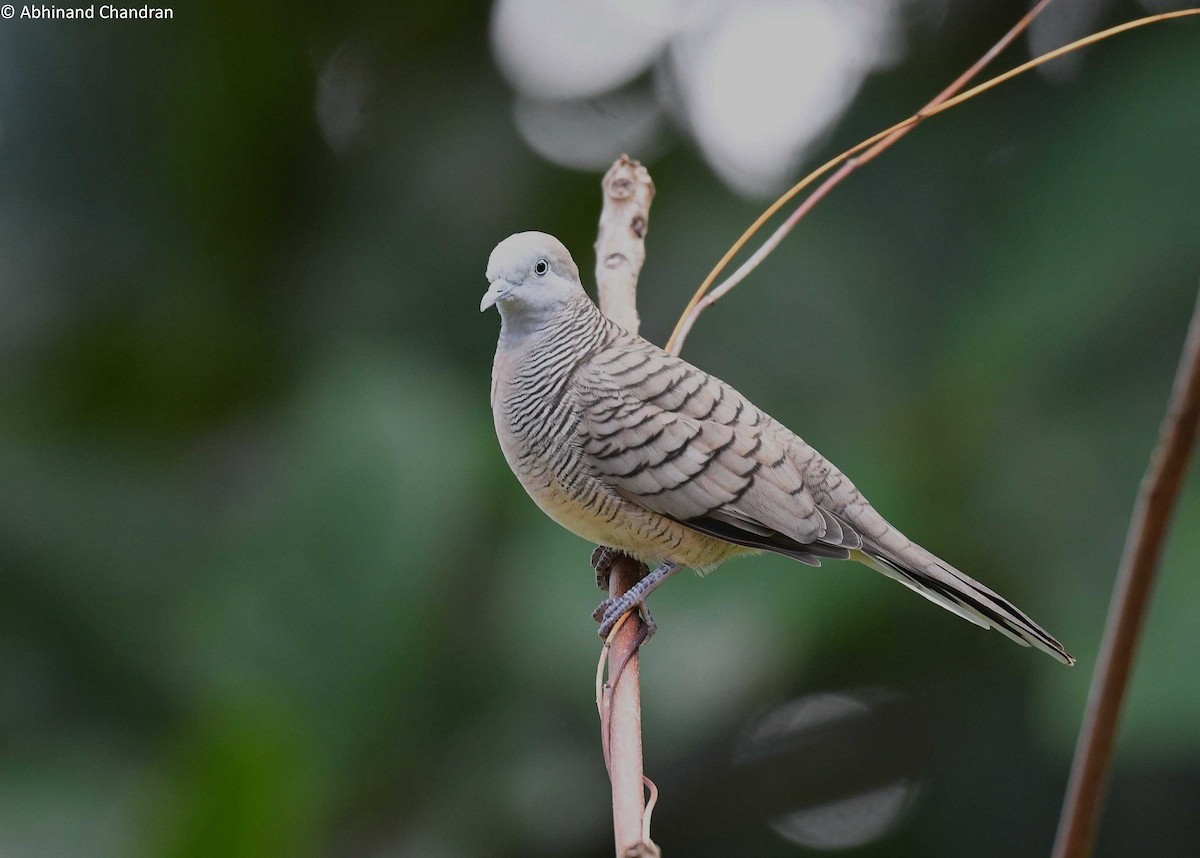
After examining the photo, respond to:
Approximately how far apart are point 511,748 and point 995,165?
294cm

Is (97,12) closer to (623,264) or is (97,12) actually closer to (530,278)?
(623,264)

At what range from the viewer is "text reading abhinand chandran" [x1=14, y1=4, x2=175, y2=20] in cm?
455

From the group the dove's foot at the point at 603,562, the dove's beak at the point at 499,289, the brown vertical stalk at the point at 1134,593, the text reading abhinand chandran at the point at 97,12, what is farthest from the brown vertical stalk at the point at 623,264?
the text reading abhinand chandran at the point at 97,12

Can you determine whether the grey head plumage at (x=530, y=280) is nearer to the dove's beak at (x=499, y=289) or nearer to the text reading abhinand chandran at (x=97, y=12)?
the dove's beak at (x=499, y=289)

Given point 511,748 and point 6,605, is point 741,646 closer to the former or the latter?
point 511,748

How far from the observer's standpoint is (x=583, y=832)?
4.06 metres

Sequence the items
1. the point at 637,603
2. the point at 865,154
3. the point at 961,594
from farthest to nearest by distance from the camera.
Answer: the point at 637,603, the point at 961,594, the point at 865,154

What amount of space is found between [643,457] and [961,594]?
0.64 metres

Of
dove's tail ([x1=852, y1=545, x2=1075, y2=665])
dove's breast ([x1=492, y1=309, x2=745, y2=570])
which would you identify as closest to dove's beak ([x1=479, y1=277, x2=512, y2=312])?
dove's breast ([x1=492, y1=309, x2=745, y2=570])

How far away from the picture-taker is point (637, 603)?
7.84 feet

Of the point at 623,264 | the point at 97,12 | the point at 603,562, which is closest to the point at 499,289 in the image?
the point at 623,264

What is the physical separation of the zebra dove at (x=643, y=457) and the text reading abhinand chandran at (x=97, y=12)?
299 centimetres

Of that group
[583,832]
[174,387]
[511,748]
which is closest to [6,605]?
[174,387]

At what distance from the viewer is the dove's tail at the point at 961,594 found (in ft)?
6.69
